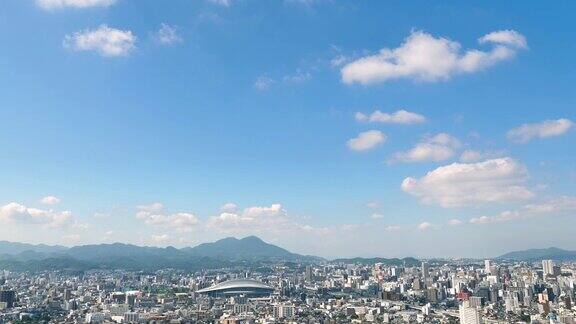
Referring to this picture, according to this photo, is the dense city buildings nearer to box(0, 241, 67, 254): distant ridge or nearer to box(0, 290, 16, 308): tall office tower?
box(0, 290, 16, 308): tall office tower

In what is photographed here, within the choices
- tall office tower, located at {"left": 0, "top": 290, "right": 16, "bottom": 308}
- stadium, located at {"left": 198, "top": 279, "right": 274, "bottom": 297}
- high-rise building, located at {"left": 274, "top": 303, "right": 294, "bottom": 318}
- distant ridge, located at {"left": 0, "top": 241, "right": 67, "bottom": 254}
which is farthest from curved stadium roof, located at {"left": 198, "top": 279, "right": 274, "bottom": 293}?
distant ridge, located at {"left": 0, "top": 241, "right": 67, "bottom": 254}

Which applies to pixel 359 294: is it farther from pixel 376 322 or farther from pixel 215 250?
pixel 215 250

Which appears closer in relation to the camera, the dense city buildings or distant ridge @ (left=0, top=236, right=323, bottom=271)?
the dense city buildings

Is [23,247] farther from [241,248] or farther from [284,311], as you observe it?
[284,311]

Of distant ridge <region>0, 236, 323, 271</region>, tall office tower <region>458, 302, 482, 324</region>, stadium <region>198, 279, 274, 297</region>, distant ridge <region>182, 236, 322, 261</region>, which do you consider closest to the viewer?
tall office tower <region>458, 302, 482, 324</region>

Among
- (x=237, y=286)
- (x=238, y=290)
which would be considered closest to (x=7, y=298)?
(x=238, y=290)

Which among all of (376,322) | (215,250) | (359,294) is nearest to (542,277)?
(359,294)

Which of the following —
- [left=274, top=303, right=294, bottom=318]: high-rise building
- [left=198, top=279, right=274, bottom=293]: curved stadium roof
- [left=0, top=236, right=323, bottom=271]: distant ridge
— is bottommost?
[left=274, top=303, right=294, bottom=318]: high-rise building

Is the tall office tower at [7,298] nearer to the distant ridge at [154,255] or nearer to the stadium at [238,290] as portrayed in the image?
the stadium at [238,290]

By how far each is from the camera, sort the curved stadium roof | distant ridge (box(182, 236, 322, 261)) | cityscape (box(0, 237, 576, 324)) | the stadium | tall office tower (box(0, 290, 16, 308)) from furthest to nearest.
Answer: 1. distant ridge (box(182, 236, 322, 261))
2. the curved stadium roof
3. the stadium
4. tall office tower (box(0, 290, 16, 308))
5. cityscape (box(0, 237, 576, 324))

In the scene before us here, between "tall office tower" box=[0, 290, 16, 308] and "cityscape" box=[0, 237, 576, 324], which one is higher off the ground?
"tall office tower" box=[0, 290, 16, 308]
